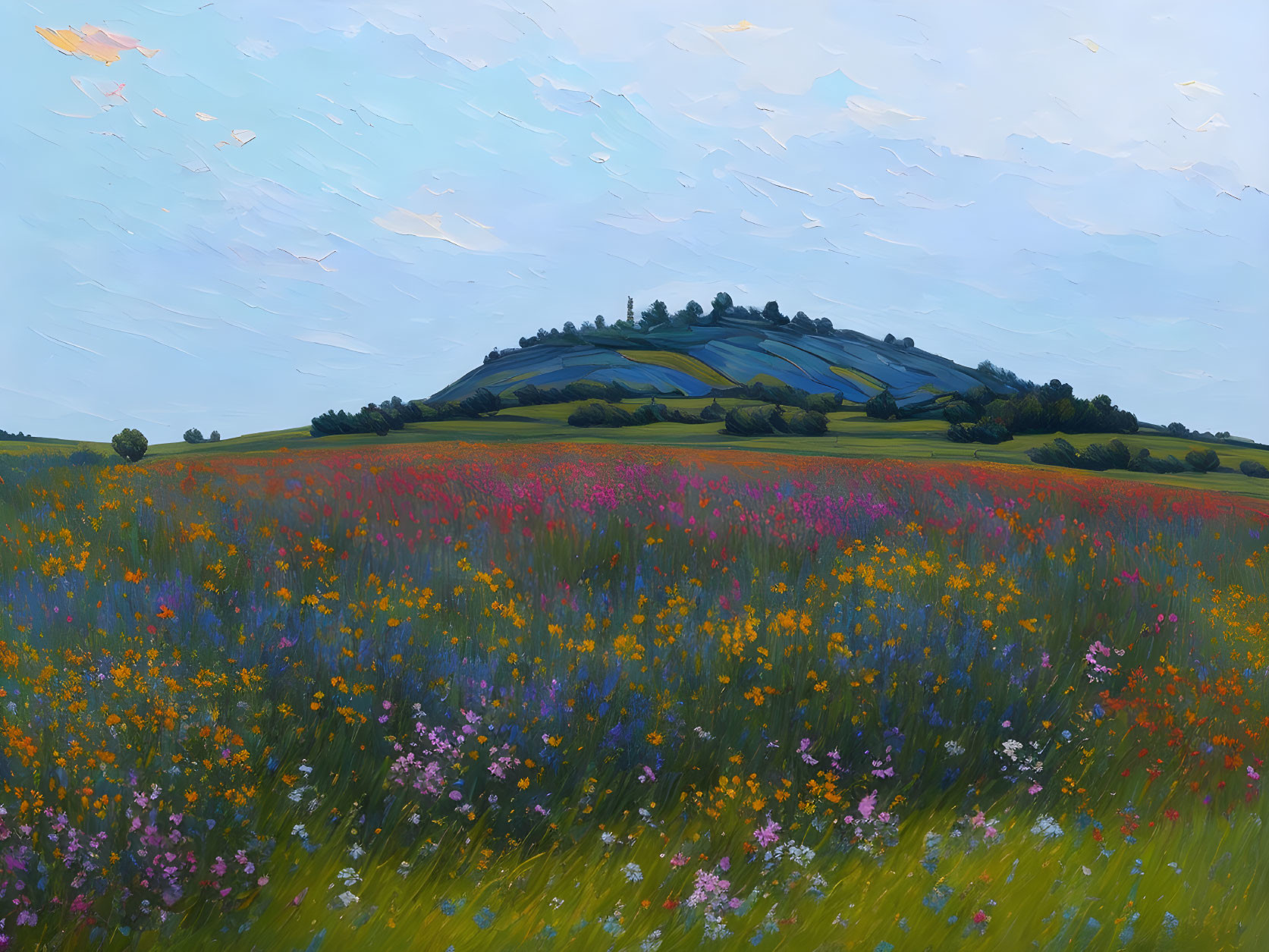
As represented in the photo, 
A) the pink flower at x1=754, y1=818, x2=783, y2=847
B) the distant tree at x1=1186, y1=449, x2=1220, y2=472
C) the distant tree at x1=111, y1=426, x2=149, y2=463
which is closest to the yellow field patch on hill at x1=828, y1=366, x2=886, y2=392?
the distant tree at x1=1186, y1=449, x2=1220, y2=472

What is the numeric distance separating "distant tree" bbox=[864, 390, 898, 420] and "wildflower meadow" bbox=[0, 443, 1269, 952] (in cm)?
2856

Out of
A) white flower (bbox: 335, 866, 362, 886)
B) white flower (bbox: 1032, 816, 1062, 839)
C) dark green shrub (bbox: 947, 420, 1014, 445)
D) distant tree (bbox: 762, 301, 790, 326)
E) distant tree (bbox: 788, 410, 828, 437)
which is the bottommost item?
white flower (bbox: 1032, 816, 1062, 839)

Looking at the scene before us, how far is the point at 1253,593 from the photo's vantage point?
24.9 ft

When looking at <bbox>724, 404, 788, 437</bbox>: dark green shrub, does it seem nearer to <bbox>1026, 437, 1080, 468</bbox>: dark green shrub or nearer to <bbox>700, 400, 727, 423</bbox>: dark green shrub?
<bbox>700, 400, 727, 423</bbox>: dark green shrub

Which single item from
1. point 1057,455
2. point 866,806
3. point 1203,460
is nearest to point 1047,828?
point 866,806

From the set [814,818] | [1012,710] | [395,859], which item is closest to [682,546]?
[1012,710]

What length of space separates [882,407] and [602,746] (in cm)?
3357

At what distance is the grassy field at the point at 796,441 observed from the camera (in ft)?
65.6

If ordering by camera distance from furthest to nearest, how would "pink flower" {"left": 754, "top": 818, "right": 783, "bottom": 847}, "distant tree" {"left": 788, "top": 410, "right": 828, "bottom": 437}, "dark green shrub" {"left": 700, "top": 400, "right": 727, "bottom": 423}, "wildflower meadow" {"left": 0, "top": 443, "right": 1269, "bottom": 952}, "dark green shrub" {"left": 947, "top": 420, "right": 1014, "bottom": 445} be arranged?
"dark green shrub" {"left": 700, "top": 400, "right": 727, "bottom": 423}
"distant tree" {"left": 788, "top": 410, "right": 828, "bottom": 437}
"dark green shrub" {"left": 947, "top": 420, "right": 1014, "bottom": 445}
"pink flower" {"left": 754, "top": 818, "right": 783, "bottom": 847}
"wildflower meadow" {"left": 0, "top": 443, "right": 1269, "bottom": 952}

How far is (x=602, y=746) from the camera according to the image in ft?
12.2

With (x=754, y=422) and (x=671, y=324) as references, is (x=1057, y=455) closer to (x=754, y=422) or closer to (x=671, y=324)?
(x=754, y=422)

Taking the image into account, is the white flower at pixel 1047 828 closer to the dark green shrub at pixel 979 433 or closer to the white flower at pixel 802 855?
the white flower at pixel 802 855

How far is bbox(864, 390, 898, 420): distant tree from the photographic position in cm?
3475

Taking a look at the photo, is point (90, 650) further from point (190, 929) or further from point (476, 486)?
point (476, 486)
